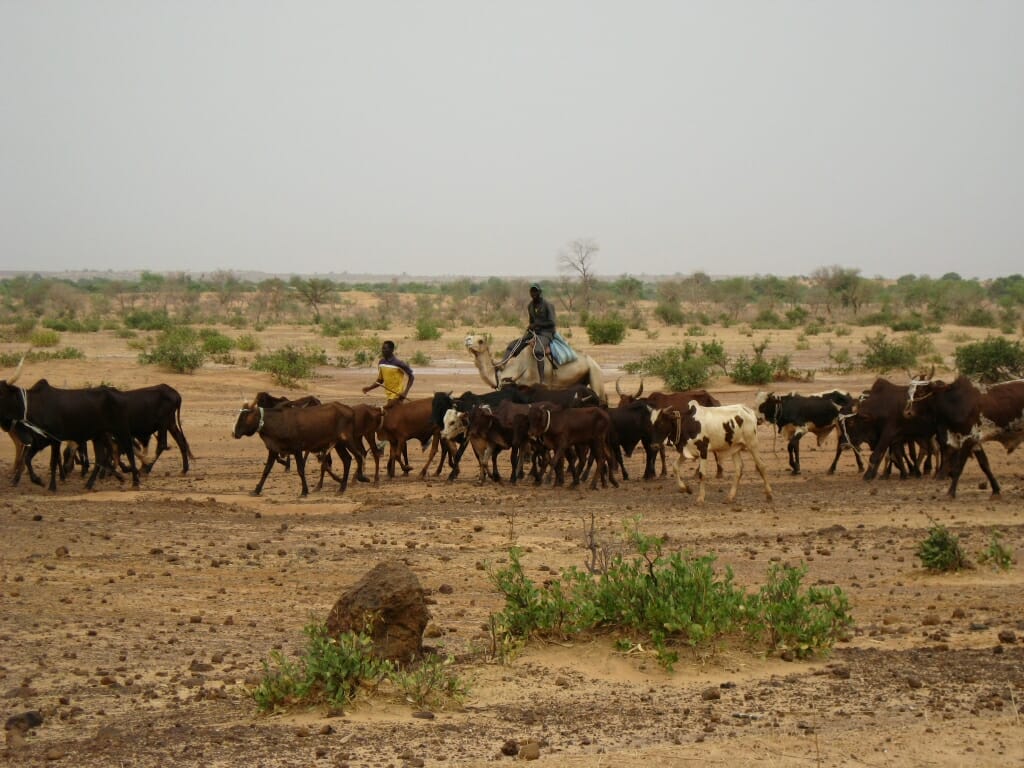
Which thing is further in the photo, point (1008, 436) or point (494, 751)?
point (1008, 436)

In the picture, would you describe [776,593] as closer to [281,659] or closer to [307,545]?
[281,659]

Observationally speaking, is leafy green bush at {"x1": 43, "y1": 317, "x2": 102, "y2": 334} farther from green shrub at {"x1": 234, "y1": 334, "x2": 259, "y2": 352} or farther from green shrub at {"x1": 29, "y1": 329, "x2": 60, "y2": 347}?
green shrub at {"x1": 234, "y1": 334, "x2": 259, "y2": 352}

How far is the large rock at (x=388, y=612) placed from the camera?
8.30m

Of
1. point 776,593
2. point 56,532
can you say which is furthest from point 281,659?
point 56,532

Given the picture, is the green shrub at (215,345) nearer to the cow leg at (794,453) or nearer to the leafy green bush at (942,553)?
the cow leg at (794,453)

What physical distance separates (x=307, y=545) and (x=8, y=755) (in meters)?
6.43

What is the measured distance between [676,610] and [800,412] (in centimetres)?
1071

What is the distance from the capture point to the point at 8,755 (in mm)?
6922

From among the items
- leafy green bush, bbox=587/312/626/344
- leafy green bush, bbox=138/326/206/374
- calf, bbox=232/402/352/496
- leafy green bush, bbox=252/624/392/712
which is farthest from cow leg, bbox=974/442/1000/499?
leafy green bush, bbox=587/312/626/344

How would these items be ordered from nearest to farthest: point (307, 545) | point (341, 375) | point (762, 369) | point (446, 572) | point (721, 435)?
point (446, 572) → point (307, 545) → point (721, 435) → point (762, 369) → point (341, 375)

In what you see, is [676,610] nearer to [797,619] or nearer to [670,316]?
[797,619]

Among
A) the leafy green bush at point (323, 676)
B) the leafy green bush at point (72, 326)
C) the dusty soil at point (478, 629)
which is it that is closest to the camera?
the dusty soil at point (478, 629)

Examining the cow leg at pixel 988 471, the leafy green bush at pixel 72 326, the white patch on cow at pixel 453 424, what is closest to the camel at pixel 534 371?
the white patch on cow at pixel 453 424

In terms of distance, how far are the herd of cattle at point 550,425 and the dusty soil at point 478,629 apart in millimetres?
554
